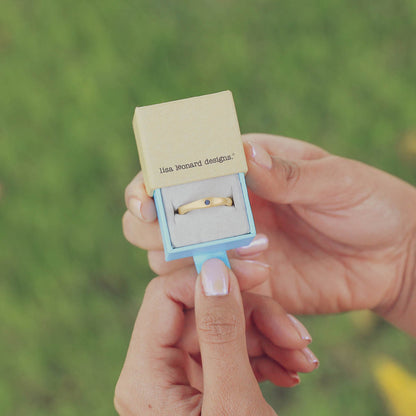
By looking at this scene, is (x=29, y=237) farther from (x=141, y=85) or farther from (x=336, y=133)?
(x=336, y=133)

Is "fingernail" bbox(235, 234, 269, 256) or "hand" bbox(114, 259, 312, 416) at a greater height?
"fingernail" bbox(235, 234, 269, 256)

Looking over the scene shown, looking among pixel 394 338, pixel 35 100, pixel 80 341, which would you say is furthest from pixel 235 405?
pixel 35 100

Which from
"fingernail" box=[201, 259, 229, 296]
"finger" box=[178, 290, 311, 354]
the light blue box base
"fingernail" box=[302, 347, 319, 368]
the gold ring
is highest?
the gold ring

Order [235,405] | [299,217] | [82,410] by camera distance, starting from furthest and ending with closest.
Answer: [82,410] → [299,217] → [235,405]

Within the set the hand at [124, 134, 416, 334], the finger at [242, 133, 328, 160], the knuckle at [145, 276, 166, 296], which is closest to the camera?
the knuckle at [145, 276, 166, 296]

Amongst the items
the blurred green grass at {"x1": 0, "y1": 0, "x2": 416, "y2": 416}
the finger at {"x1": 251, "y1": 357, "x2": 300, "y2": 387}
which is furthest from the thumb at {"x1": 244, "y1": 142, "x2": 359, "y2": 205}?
the blurred green grass at {"x1": 0, "y1": 0, "x2": 416, "y2": 416}

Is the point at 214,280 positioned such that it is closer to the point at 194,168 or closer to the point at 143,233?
the point at 194,168

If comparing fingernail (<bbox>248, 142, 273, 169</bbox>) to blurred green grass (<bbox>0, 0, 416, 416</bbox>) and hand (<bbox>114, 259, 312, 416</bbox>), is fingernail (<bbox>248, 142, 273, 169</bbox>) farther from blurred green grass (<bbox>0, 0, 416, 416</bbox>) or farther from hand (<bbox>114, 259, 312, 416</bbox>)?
blurred green grass (<bbox>0, 0, 416, 416</bbox>)

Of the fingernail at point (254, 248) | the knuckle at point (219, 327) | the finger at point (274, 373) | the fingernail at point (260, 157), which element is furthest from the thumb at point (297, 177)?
the finger at point (274, 373)

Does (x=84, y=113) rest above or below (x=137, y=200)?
above

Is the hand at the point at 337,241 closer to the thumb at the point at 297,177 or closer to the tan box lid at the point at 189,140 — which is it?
the thumb at the point at 297,177
